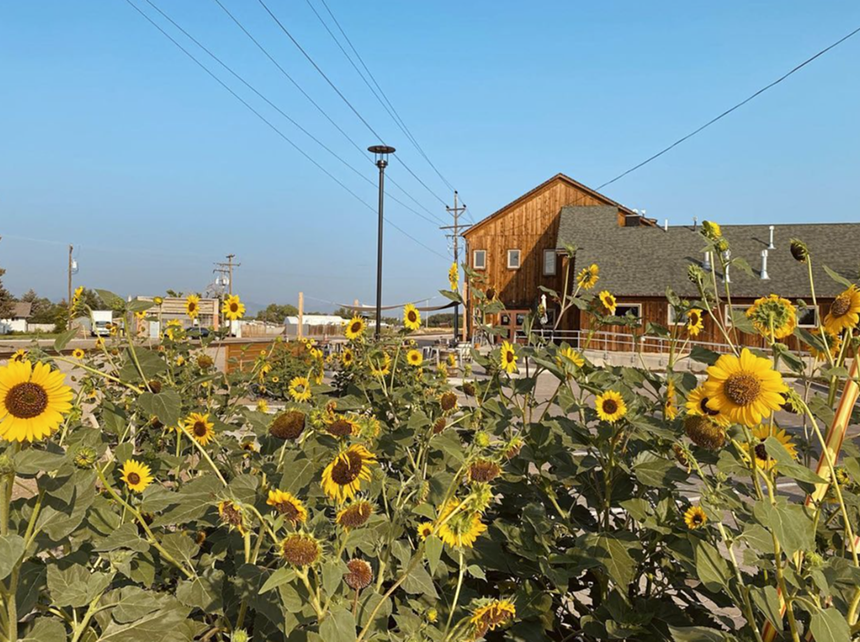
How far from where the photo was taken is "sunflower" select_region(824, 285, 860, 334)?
130cm

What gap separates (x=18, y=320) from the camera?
61375mm

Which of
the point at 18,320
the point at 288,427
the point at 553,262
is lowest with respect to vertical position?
the point at 18,320

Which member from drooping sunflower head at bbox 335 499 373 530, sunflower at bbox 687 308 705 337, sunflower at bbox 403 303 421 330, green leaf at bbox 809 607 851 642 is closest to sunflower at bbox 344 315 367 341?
sunflower at bbox 403 303 421 330

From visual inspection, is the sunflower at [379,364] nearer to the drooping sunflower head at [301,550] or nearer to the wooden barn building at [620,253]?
the drooping sunflower head at [301,550]

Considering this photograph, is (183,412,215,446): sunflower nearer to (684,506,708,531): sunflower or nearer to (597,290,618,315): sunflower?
(684,506,708,531): sunflower

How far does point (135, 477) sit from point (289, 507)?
0.71 meters

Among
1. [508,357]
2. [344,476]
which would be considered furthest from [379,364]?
[344,476]

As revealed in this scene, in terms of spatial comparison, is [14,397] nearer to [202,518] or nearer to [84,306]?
[202,518]

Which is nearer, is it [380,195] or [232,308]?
[232,308]

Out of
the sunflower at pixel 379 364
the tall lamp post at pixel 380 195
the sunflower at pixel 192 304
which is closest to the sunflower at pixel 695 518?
the sunflower at pixel 379 364

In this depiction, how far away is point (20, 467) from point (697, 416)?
1.27 m

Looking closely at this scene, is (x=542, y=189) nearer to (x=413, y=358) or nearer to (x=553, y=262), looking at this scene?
(x=553, y=262)

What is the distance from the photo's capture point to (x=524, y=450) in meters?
1.67

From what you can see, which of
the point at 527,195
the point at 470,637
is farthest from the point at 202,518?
the point at 527,195
